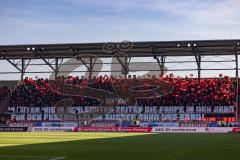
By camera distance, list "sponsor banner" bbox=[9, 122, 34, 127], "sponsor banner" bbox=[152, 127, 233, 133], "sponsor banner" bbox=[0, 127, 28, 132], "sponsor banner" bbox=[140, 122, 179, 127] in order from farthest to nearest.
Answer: "sponsor banner" bbox=[9, 122, 34, 127]
"sponsor banner" bbox=[0, 127, 28, 132]
"sponsor banner" bbox=[140, 122, 179, 127]
"sponsor banner" bbox=[152, 127, 233, 133]

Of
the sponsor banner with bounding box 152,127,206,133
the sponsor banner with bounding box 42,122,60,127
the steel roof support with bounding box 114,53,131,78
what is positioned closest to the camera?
the sponsor banner with bounding box 152,127,206,133

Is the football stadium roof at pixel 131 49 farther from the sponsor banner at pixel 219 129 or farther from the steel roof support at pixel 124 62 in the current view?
the sponsor banner at pixel 219 129

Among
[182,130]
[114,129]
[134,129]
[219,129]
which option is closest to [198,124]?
[182,130]

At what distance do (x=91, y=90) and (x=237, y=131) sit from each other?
24.4 metres

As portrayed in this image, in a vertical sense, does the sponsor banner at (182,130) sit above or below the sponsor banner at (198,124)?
below

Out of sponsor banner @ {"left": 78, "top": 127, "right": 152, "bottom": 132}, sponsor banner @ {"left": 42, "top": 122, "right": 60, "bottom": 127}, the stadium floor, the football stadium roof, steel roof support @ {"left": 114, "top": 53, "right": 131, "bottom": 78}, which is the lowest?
sponsor banner @ {"left": 78, "top": 127, "right": 152, "bottom": 132}

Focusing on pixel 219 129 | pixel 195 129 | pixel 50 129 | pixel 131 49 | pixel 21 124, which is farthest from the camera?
pixel 131 49

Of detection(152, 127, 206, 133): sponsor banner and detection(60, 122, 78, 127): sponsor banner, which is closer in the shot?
detection(152, 127, 206, 133): sponsor banner

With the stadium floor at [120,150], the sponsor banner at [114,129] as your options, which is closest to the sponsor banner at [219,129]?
the sponsor banner at [114,129]

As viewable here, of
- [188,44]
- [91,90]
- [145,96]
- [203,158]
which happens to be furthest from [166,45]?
[203,158]

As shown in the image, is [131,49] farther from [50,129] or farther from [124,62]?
[50,129]

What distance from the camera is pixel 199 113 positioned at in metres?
65.9

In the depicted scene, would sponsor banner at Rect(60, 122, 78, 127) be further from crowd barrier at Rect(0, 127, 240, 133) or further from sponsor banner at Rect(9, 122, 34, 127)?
sponsor banner at Rect(9, 122, 34, 127)

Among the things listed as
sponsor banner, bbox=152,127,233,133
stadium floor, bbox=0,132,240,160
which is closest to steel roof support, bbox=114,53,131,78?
sponsor banner, bbox=152,127,233,133
